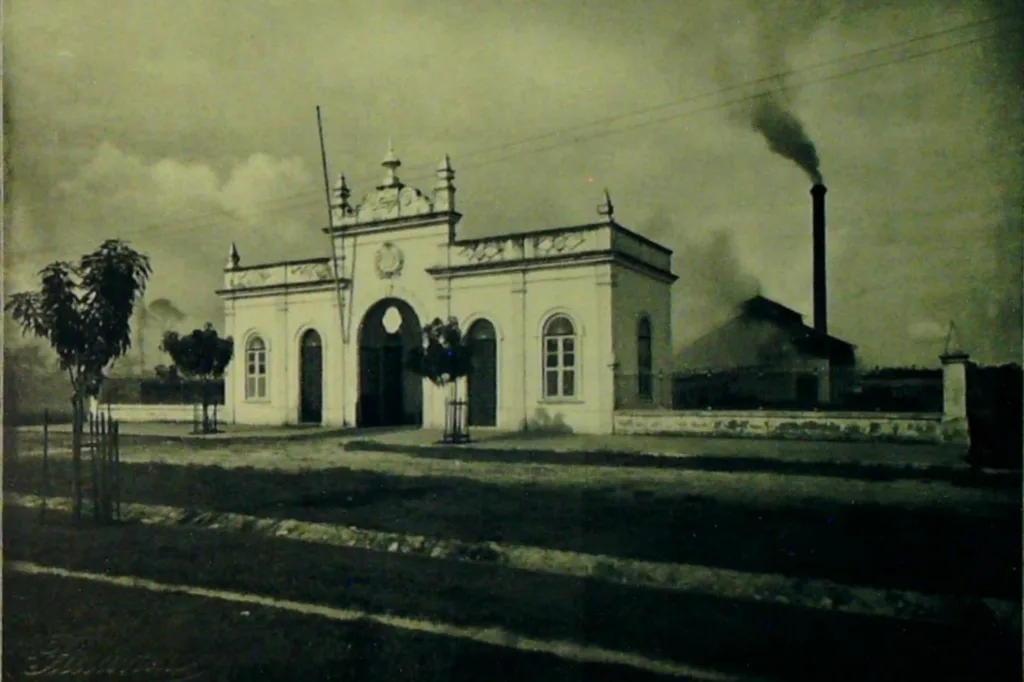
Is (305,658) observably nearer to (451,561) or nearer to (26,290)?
(451,561)

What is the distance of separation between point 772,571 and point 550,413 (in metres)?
4.51

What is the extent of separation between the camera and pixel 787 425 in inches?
243

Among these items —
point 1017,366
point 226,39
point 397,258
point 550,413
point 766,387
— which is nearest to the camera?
point 1017,366

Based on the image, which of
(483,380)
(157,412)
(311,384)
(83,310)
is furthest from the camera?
(311,384)

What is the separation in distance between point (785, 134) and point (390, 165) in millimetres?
2367

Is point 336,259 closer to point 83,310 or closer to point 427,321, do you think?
point 427,321

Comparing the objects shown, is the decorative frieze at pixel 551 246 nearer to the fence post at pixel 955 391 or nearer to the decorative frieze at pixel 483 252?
the decorative frieze at pixel 483 252

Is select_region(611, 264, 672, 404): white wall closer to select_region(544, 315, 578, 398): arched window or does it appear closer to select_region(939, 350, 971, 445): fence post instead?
select_region(544, 315, 578, 398): arched window

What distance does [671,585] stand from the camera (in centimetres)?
335

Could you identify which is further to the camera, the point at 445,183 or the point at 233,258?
the point at 233,258

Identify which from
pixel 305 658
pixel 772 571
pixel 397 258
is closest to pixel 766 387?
pixel 772 571

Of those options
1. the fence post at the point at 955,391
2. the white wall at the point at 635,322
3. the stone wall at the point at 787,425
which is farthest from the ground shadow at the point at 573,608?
the white wall at the point at 635,322

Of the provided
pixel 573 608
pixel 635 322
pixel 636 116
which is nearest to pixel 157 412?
pixel 635 322

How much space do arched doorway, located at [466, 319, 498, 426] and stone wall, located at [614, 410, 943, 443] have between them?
2829 millimetres
